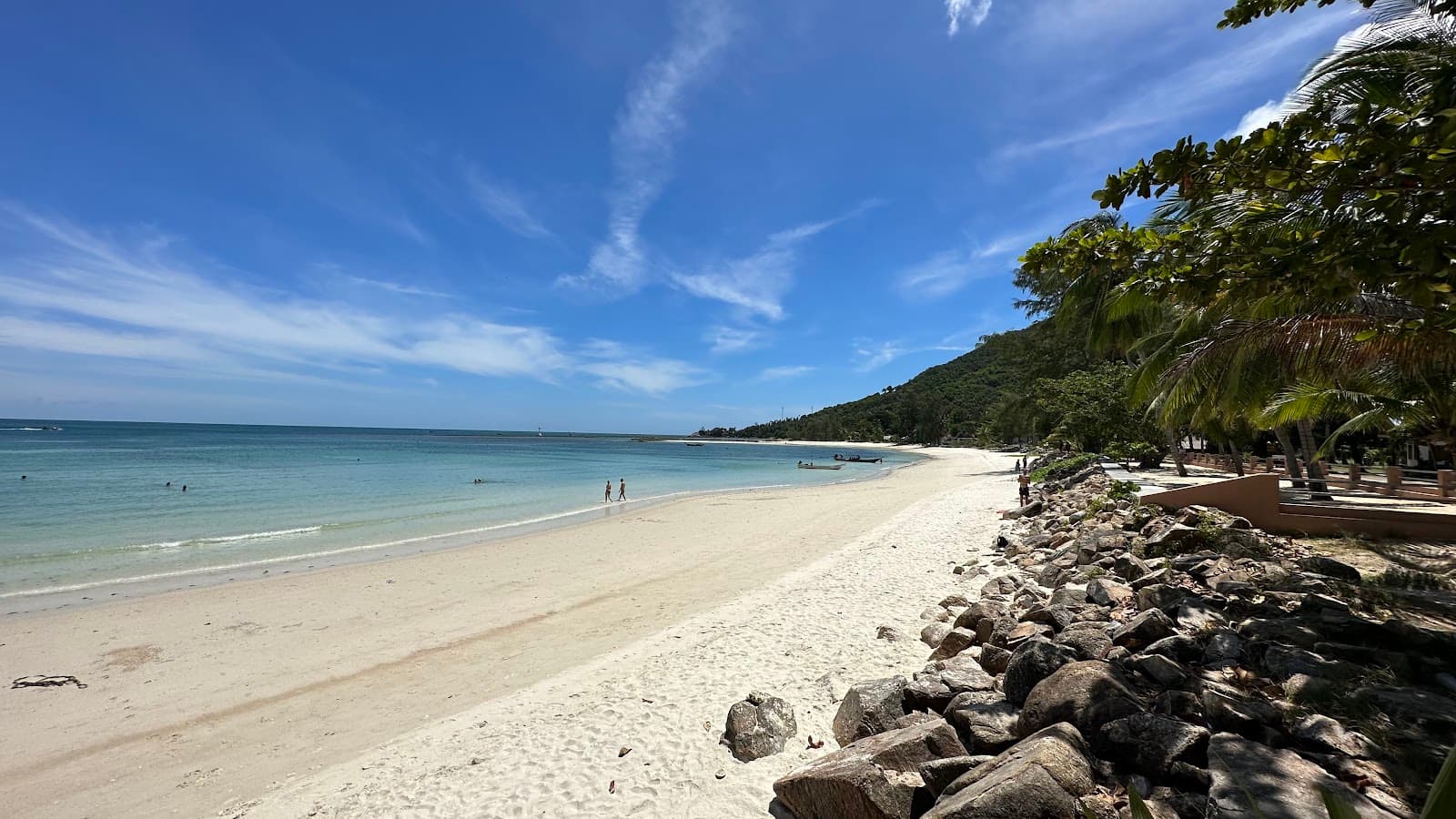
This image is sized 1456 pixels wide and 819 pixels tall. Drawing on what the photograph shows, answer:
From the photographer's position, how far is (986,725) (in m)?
3.64

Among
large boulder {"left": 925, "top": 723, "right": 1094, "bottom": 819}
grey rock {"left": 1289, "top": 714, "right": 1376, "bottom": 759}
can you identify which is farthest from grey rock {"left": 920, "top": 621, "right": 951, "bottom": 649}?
grey rock {"left": 1289, "top": 714, "right": 1376, "bottom": 759}

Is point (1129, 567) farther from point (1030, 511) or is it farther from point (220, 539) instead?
point (220, 539)

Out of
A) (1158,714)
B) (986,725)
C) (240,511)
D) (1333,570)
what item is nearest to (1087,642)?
(1158,714)

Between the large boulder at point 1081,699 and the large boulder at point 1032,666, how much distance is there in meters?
0.20

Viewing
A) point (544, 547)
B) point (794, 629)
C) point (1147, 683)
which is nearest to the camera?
point (1147, 683)

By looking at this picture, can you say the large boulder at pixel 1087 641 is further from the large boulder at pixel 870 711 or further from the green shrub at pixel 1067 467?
the green shrub at pixel 1067 467

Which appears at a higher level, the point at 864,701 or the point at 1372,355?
the point at 1372,355

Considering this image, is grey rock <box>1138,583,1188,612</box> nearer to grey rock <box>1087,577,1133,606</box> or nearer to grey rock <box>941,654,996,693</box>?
grey rock <box>1087,577,1133,606</box>

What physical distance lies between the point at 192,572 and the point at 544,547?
23.3ft

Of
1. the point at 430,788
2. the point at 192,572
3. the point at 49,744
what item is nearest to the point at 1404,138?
the point at 430,788

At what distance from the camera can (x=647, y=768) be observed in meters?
4.32

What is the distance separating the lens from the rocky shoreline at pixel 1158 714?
8.64ft

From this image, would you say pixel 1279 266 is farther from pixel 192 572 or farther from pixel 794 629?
pixel 192 572

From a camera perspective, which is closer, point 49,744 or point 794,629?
point 49,744
